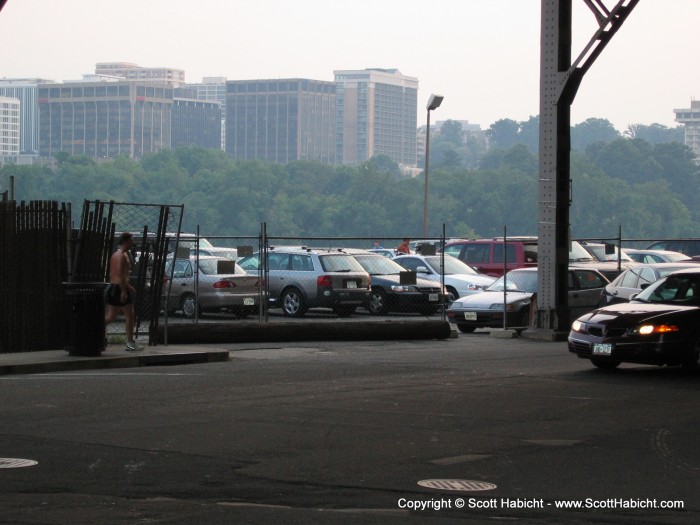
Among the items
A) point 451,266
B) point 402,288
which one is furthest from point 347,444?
point 451,266

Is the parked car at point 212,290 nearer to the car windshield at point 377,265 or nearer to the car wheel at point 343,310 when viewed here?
the car wheel at point 343,310

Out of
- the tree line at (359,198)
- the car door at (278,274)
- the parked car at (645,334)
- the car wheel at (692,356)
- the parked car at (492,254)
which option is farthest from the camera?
the tree line at (359,198)

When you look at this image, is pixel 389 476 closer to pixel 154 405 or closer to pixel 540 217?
pixel 154 405

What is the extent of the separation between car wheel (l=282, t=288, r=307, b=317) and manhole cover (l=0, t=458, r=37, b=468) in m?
21.9

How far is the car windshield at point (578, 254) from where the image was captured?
37250 mm

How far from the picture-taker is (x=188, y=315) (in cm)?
3144

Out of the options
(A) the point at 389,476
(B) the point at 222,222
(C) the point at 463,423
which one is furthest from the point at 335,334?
(B) the point at 222,222

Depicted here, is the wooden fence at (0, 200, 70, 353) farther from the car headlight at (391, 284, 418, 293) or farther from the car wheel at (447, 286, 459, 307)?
the car wheel at (447, 286, 459, 307)

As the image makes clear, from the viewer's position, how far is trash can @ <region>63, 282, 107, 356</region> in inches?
766

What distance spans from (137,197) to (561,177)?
5477 inches

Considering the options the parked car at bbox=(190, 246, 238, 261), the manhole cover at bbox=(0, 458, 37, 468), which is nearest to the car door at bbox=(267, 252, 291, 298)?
the parked car at bbox=(190, 246, 238, 261)

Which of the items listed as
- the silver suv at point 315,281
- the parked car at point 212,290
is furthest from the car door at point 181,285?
the silver suv at point 315,281

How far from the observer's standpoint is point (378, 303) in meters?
33.9

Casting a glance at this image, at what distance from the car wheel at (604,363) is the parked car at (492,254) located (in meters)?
18.0
